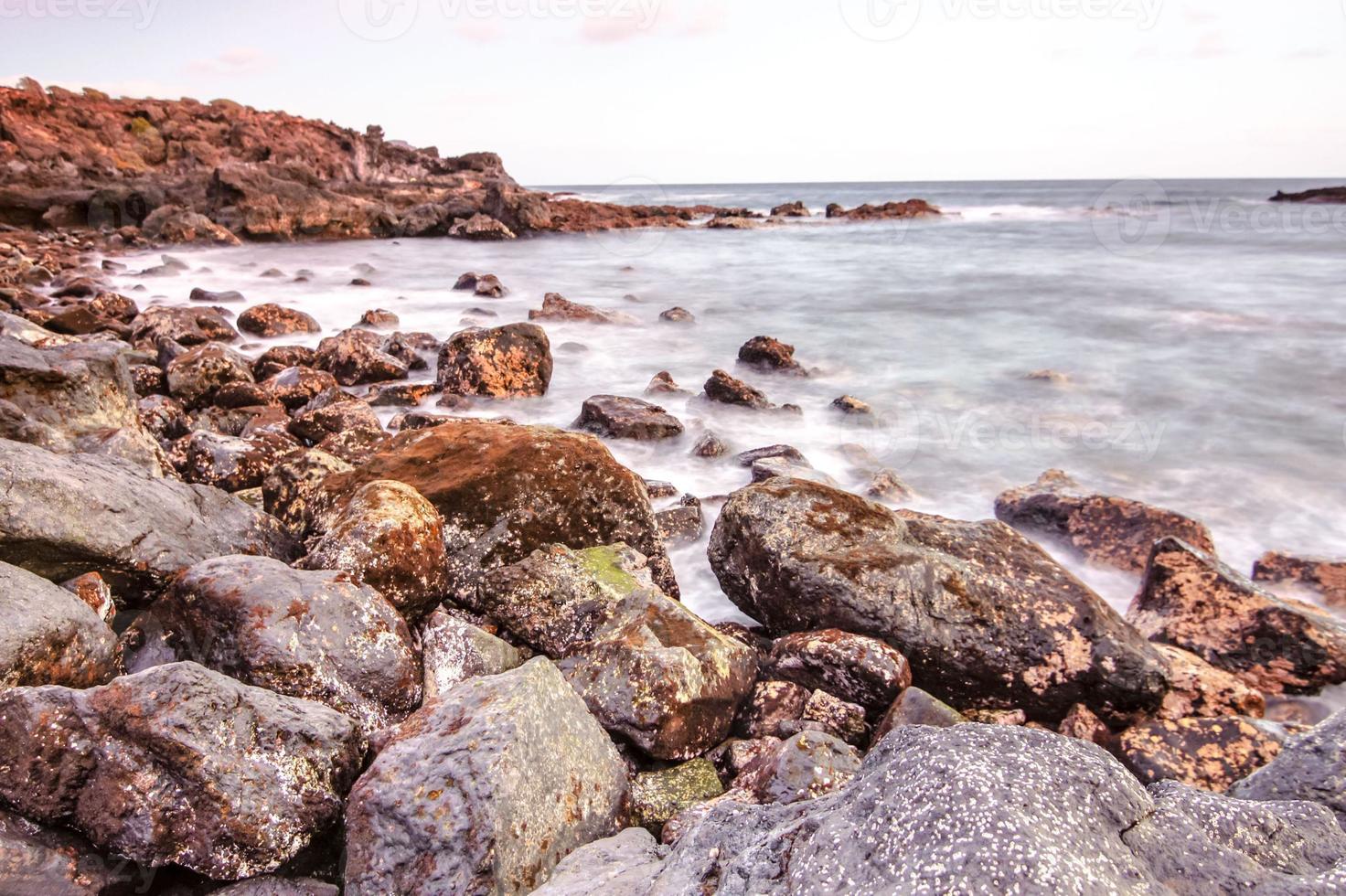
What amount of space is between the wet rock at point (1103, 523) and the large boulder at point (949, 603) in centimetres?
156

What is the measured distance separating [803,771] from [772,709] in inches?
30.6

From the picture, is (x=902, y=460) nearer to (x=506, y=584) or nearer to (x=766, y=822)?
(x=506, y=584)

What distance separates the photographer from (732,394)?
9109mm

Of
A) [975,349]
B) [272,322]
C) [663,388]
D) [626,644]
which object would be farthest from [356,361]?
A: [975,349]

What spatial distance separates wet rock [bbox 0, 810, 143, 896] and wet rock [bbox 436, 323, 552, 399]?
661 centimetres

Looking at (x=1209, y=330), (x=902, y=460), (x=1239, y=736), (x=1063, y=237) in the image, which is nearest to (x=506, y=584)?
(x=1239, y=736)

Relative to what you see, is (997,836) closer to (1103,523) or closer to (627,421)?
(1103,523)

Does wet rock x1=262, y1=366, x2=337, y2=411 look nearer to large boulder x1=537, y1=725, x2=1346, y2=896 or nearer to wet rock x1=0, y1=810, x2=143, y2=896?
wet rock x1=0, y1=810, x2=143, y2=896

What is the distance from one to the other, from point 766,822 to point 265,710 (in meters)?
1.68

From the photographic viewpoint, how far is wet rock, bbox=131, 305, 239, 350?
9531mm

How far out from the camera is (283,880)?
2.35 m

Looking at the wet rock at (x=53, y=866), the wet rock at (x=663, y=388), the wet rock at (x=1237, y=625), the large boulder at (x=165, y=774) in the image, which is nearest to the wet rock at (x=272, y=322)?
the wet rock at (x=663, y=388)

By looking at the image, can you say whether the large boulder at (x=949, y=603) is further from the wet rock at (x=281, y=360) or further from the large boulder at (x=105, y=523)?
the wet rock at (x=281, y=360)

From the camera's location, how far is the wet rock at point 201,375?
7363 mm
